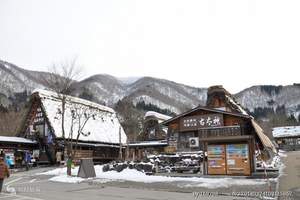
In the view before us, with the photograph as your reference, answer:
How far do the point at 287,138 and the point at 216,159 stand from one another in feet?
230

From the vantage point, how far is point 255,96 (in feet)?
534

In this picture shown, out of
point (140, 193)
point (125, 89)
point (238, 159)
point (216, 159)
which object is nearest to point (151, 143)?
point (216, 159)

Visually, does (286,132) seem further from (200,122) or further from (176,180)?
(176,180)

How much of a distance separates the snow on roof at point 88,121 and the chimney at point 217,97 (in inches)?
614

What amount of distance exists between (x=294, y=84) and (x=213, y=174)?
156m

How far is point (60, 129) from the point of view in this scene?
42719 mm

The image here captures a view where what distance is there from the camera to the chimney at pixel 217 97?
131 feet

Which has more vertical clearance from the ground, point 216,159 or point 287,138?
point 287,138

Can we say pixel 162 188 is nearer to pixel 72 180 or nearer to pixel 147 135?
pixel 72 180

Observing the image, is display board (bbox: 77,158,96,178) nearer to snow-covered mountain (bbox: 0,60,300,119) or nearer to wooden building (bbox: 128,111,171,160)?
wooden building (bbox: 128,111,171,160)

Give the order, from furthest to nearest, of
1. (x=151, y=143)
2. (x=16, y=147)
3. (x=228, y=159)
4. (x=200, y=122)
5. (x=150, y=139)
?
1. (x=150, y=139)
2. (x=151, y=143)
3. (x=16, y=147)
4. (x=200, y=122)
5. (x=228, y=159)

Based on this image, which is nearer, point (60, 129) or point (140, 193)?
point (140, 193)

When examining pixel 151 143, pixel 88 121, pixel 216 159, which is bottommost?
pixel 216 159

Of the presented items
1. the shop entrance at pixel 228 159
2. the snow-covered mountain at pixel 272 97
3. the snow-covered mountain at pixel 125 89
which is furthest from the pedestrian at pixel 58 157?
the snow-covered mountain at pixel 272 97
